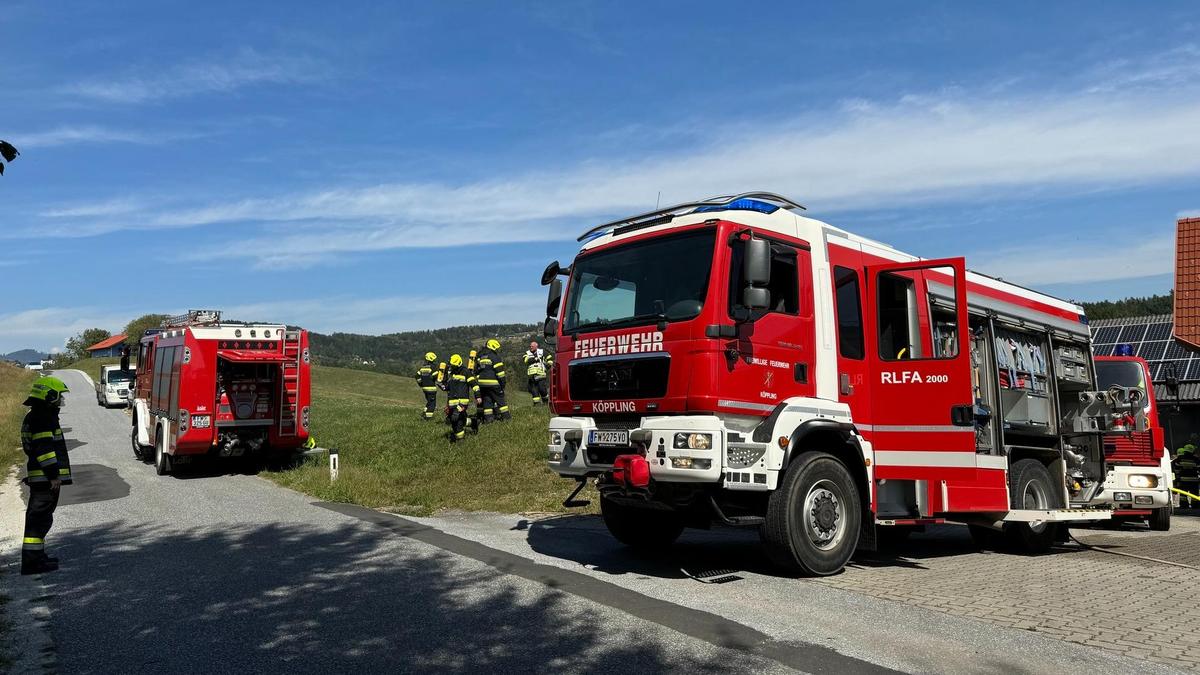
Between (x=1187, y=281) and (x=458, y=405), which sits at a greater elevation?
(x=1187, y=281)

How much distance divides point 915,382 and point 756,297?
90.9 inches

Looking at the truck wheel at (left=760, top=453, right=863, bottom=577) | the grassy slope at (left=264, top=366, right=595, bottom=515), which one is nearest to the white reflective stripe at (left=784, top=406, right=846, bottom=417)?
the truck wheel at (left=760, top=453, right=863, bottom=577)

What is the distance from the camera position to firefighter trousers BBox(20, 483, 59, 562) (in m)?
7.73

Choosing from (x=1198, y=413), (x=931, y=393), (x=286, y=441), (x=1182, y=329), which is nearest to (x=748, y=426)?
(x=931, y=393)

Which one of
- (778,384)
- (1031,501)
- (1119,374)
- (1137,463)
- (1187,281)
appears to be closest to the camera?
(778,384)

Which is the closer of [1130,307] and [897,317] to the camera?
[897,317]

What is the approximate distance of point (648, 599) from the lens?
646cm

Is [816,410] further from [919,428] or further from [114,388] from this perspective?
[114,388]

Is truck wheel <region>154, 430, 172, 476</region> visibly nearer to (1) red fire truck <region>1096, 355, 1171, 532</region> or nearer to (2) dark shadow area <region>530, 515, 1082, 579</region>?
(2) dark shadow area <region>530, 515, 1082, 579</region>

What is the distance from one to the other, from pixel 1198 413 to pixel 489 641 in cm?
2091

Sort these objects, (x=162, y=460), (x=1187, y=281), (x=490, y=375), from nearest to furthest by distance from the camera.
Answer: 1. (x=162, y=460)
2. (x=1187, y=281)
3. (x=490, y=375)

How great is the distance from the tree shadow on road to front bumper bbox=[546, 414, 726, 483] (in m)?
1.22

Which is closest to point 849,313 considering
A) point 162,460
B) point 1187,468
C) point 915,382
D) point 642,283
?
point 915,382

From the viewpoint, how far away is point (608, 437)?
7.46 meters
